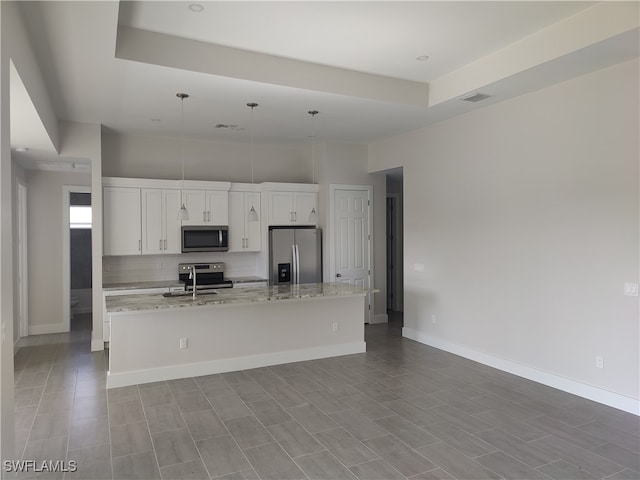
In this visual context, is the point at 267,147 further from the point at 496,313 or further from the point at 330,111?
the point at 496,313

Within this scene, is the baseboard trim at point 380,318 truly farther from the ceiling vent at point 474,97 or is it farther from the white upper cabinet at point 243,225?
the ceiling vent at point 474,97

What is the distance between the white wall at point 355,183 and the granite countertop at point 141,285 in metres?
2.37

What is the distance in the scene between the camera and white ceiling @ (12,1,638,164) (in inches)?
136

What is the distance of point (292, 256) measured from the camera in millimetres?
7191

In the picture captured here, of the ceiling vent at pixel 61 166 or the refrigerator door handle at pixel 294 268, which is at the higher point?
the ceiling vent at pixel 61 166

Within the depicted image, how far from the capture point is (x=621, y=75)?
13.1 feet

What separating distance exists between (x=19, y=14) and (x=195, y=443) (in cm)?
312

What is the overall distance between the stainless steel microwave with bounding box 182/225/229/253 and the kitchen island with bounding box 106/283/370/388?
65.5 inches

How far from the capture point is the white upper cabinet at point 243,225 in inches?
284

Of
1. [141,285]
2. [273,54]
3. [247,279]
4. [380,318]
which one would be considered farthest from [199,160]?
[380,318]

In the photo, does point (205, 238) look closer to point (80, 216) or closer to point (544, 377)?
point (80, 216)

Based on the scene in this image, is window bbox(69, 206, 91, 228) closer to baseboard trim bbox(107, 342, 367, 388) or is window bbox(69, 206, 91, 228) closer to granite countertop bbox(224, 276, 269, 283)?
granite countertop bbox(224, 276, 269, 283)

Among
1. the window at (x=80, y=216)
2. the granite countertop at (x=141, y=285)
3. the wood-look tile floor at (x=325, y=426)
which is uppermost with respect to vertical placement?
the window at (x=80, y=216)

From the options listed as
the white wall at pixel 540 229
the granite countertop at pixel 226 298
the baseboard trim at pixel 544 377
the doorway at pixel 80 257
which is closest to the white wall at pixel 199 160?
the doorway at pixel 80 257
